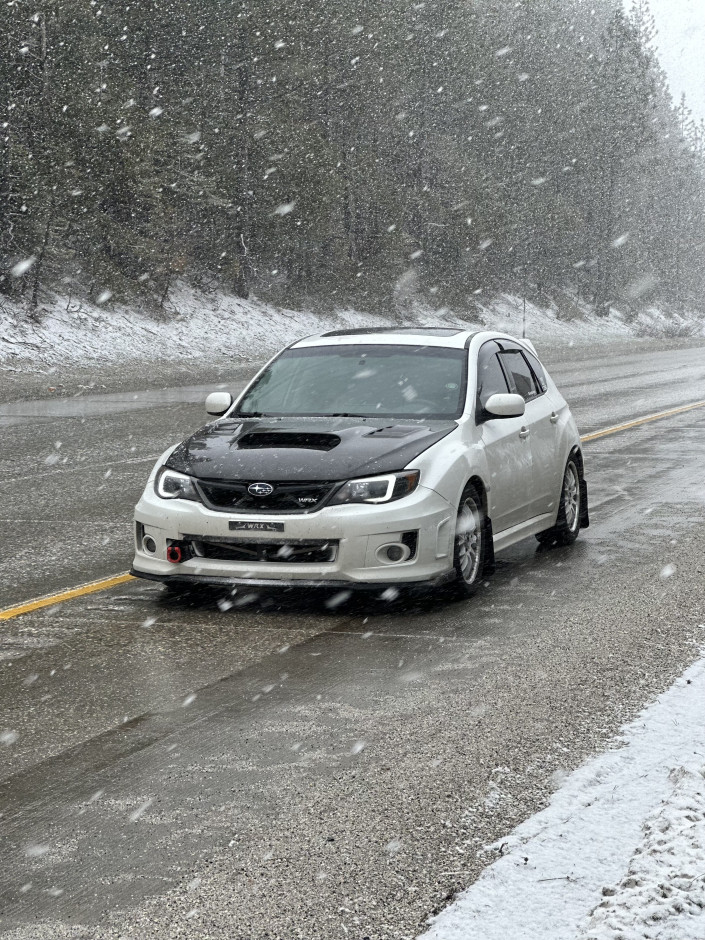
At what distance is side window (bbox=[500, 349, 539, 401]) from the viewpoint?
9.05 metres

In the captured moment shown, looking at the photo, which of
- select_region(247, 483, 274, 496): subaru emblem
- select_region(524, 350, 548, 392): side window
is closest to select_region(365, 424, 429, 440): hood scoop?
select_region(247, 483, 274, 496): subaru emblem

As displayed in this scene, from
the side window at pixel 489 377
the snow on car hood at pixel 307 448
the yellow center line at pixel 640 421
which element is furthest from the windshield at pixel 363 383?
the yellow center line at pixel 640 421

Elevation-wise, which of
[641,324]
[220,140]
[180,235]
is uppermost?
[220,140]

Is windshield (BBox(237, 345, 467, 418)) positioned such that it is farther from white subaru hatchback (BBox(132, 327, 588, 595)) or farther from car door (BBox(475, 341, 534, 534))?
car door (BBox(475, 341, 534, 534))

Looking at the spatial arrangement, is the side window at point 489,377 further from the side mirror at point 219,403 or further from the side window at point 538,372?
the side mirror at point 219,403

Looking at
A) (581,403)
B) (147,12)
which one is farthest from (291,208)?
(581,403)

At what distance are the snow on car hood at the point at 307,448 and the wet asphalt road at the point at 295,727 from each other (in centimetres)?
78

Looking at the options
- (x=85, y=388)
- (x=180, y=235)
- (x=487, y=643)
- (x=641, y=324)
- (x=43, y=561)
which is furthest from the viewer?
(x=641, y=324)

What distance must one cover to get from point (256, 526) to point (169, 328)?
91.6 ft

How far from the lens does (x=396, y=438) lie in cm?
743

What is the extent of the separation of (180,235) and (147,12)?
593 centimetres

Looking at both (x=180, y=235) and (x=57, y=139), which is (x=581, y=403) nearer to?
(x=57, y=139)

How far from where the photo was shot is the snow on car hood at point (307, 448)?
7098 mm

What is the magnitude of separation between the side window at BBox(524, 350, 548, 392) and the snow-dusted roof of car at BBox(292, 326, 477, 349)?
0.67 metres
